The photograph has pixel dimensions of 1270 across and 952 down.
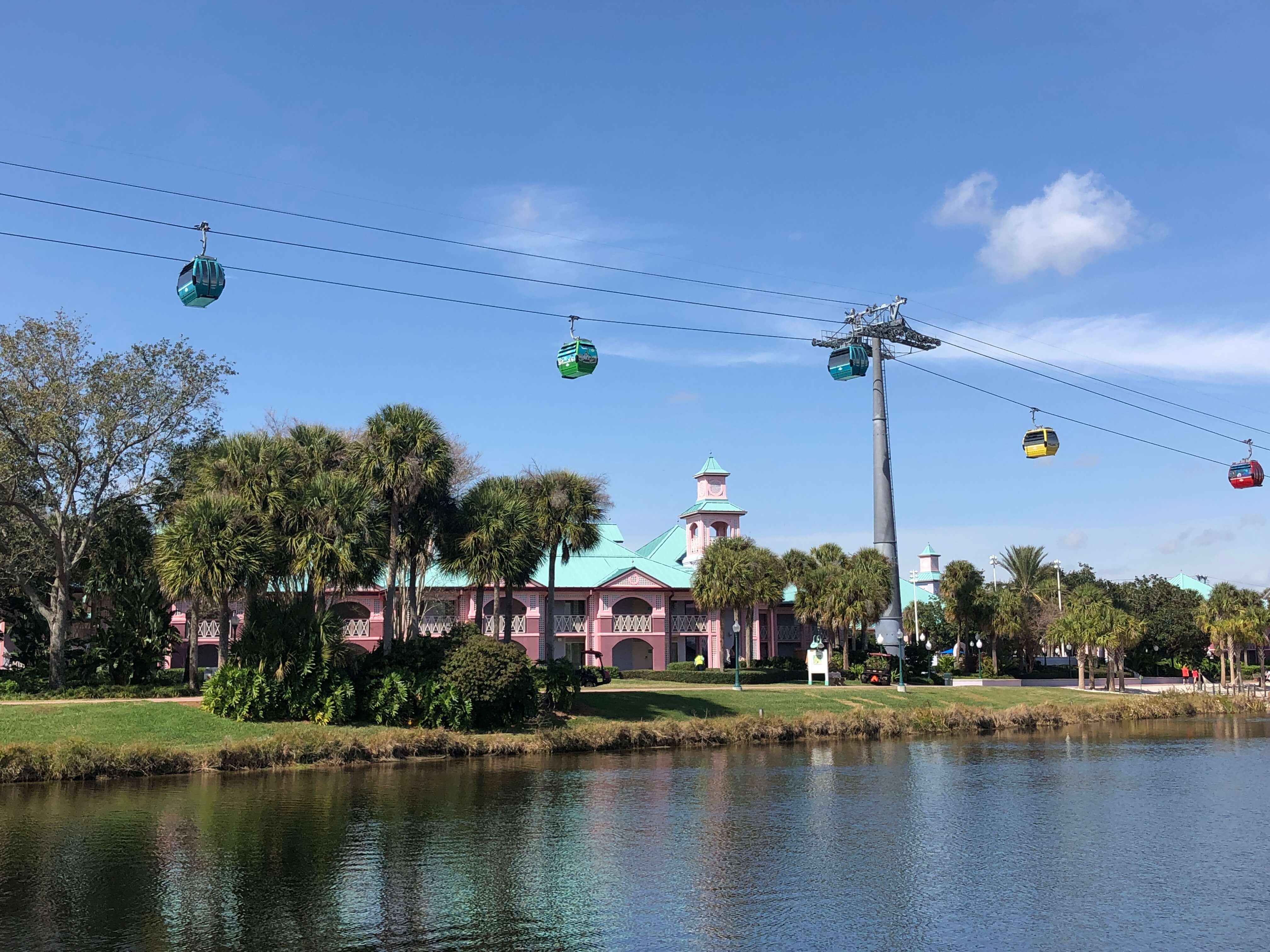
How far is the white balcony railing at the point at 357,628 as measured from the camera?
60438 mm

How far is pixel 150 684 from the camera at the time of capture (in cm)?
4291

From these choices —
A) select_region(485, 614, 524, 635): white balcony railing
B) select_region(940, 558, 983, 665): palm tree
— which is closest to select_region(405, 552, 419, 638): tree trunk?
select_region(485, 614, 524, 635): white balcony railing

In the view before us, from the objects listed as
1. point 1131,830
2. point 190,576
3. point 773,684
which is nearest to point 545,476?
point 190,576

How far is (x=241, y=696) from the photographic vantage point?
35.8 meters

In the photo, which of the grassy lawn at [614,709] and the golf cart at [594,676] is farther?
the golf cart at [594,676]

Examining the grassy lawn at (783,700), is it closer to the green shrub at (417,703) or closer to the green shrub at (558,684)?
the green shrub at (558,684)

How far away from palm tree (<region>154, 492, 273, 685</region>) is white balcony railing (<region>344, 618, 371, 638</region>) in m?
23.6

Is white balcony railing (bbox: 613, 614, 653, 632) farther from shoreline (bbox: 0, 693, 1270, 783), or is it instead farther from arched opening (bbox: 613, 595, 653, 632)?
shoreline (bbox: 0, 693, 1270, 783)

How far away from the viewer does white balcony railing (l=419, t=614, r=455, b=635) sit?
61562 mm

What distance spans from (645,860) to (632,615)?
4573 centimetres

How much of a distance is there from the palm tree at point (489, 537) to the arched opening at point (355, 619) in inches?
764

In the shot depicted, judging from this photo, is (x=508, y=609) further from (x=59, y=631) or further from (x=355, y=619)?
(x=355, y=619)

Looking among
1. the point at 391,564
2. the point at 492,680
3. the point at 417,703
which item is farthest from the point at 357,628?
the point at 492,680

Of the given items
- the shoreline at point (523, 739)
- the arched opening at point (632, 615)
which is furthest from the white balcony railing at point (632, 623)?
the shoreline at point (523, 739)
